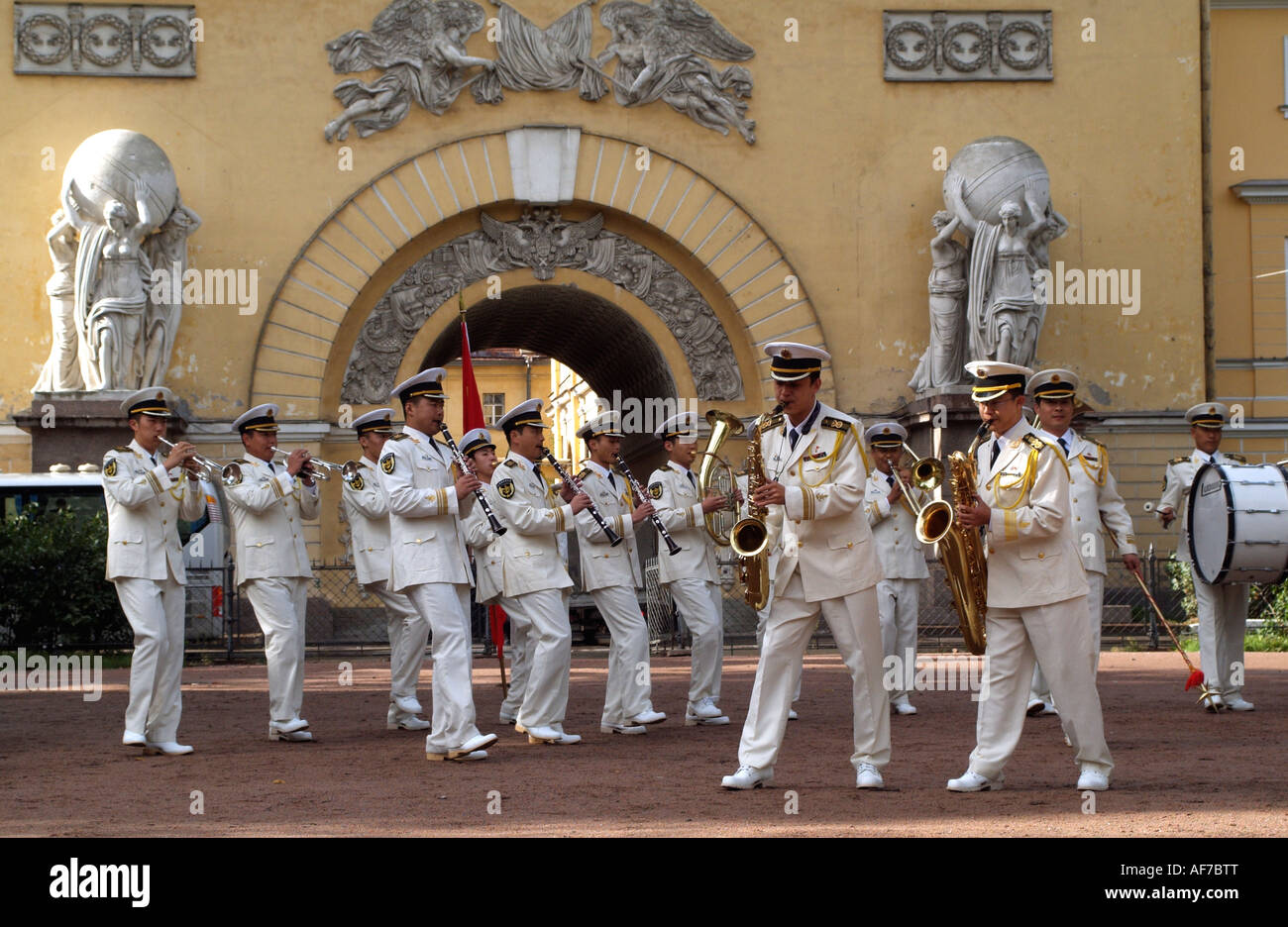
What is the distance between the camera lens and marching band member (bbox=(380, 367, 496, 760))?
34.2 ft

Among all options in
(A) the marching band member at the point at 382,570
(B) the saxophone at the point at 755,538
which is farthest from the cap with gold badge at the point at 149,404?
(B) the saxophone at the point at 755,538

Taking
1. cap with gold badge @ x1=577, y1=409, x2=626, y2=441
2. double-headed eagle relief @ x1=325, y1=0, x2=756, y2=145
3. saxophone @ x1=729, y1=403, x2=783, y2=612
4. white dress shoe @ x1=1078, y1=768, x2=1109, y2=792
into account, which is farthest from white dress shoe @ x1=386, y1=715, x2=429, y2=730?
double-headed eagle relief @ x1=325, y1=0, x2=756, y2=145

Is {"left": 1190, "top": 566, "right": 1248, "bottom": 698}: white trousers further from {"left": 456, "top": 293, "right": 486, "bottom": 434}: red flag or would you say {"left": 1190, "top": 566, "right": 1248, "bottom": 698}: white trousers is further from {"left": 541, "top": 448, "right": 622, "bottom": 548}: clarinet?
{"left": 456, "top": 293, "right": 486, "bottom": 434}: red flag

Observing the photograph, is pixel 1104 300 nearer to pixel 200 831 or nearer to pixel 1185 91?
pixel 1185 91

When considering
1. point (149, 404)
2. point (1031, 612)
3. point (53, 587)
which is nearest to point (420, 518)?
point (149, 404)

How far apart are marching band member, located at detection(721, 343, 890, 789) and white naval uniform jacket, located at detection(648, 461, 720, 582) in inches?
160

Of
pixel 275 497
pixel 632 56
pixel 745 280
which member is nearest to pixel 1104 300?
pixel 745 280

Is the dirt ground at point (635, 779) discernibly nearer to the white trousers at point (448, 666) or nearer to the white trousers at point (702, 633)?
the white trousers at point (448, 666)

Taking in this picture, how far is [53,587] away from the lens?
2039cm

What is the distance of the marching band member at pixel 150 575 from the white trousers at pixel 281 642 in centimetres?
69

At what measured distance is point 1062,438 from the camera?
11.6 meters

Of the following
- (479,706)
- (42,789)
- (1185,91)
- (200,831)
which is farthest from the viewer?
(1185,91)

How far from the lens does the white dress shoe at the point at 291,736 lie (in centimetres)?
1196

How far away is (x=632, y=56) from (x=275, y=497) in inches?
552
